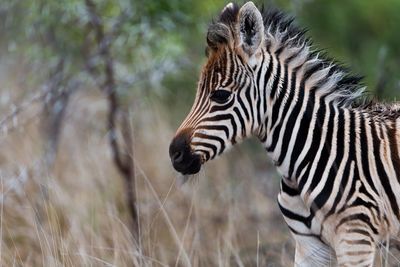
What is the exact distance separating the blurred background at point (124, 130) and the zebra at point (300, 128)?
1.79 metres

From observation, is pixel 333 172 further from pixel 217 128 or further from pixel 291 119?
pixel 217 128

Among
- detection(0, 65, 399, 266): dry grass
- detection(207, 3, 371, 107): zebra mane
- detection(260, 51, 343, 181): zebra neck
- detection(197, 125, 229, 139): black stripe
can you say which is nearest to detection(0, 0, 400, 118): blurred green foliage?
detection(0, 65, 399, 266): dry grass

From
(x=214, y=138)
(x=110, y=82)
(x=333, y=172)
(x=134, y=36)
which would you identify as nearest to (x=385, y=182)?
(x=333, y=172)

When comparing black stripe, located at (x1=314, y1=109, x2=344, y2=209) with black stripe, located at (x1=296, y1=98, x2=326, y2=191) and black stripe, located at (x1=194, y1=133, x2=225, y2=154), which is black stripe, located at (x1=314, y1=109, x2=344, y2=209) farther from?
black stripe, located at (x1=194, y1=133, x2=225, y2=154)

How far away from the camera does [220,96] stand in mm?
3807

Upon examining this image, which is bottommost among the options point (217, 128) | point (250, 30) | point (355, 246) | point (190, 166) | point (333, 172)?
point (355, 246)

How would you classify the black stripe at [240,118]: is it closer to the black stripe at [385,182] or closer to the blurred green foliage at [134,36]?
the black stripe at [385,182]

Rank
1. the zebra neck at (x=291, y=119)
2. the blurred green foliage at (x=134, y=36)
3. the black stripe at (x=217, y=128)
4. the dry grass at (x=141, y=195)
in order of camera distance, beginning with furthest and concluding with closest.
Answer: the blurred green foliage at (x=134, y=36) → the dry grass at (x=141, y=195) → the zebra neck at (x=291, y=119) → the black stripe at (x=217, y=128)

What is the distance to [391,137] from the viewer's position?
379cm

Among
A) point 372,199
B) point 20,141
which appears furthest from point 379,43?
point 372,199

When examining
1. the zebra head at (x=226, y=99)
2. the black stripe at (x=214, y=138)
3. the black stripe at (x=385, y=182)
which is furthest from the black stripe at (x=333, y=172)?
the black stripe at (x=214, y=138)

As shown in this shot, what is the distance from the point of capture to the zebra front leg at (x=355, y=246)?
11.4 ft

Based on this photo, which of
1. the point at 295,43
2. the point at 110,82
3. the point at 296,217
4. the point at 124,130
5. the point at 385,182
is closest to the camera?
the point at 385,182

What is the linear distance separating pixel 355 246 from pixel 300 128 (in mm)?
854
